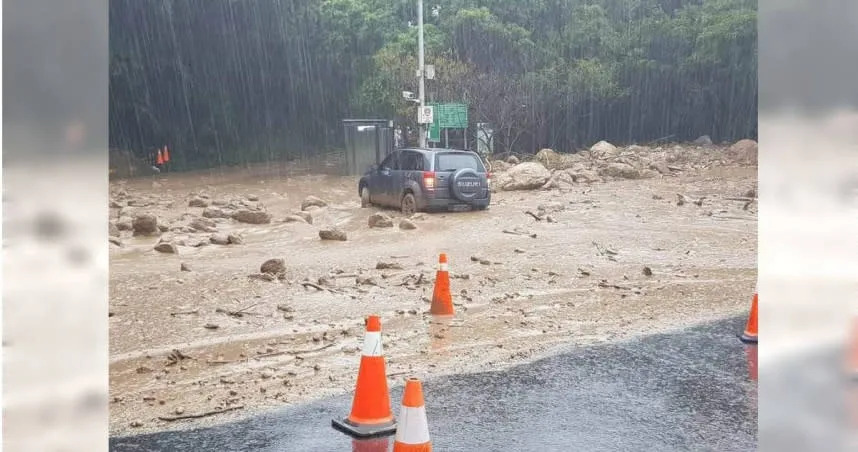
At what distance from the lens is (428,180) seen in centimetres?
2022

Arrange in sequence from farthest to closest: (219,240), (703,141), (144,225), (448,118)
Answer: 1. (703,141)
2. (448,118)
3. (144,225)
4. (219,240)

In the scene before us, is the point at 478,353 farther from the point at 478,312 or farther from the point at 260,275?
the point at 260,275

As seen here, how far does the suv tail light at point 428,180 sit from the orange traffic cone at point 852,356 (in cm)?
1794

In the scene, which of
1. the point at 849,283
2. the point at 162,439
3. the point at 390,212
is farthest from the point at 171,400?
the point at 390,212

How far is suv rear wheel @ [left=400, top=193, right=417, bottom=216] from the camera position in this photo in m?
20.5

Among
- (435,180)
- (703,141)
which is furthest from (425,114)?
(703,141)

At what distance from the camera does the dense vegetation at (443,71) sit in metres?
30.9

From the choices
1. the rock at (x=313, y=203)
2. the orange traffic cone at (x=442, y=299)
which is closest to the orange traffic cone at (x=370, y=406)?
the orange traffic cone at (x=442, y=299)

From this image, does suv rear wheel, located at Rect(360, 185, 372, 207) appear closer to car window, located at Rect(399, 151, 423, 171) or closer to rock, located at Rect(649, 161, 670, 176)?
car window, located at Rect(399, 151, 423, 171)

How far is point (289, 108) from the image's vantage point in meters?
32.3

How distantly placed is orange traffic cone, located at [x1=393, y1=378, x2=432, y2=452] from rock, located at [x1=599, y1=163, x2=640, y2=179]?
977 inches

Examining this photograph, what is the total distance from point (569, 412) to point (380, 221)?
536 inches

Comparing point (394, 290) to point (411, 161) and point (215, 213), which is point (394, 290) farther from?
point (215, 213)

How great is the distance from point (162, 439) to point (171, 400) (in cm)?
124
